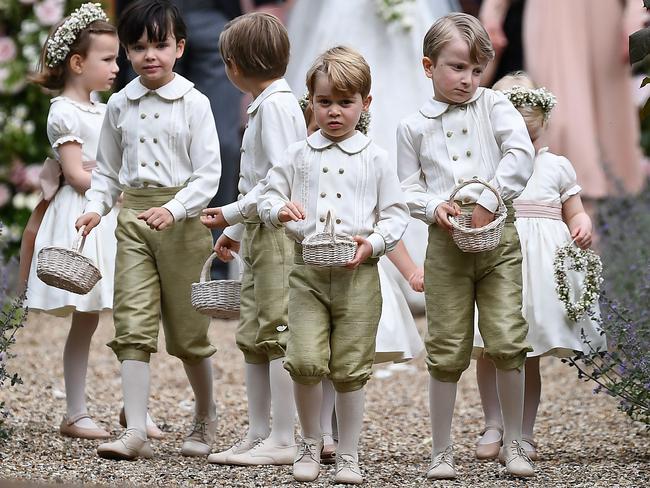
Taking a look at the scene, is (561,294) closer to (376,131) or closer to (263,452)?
(263,452)

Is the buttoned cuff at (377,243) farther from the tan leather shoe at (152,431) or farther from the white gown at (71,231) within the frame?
the tan leather shoe at (152,431)

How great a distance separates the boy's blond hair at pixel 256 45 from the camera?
4672 millimetres

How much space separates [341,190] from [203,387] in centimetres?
112

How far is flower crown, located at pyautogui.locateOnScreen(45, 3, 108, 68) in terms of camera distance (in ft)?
17.8

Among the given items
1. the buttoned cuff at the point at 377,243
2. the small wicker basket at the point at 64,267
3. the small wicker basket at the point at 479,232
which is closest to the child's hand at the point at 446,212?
the small wicker basket at the point at 479,232

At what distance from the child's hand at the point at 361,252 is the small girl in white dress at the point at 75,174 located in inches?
55.7

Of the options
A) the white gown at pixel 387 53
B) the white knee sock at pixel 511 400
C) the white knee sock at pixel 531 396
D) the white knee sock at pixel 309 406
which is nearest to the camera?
the white knee sock at pixel 309 406

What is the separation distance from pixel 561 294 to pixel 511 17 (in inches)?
213

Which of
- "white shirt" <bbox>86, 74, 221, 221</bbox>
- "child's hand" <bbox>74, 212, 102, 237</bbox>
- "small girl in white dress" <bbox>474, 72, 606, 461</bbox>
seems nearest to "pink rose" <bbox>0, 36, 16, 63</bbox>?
"white shirt" <bbox>86, 74, 221, 221</bbox>

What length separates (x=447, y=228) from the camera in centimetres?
435

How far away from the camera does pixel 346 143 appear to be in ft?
14.5

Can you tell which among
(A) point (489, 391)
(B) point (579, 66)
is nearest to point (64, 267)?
(A) point (489, 391)

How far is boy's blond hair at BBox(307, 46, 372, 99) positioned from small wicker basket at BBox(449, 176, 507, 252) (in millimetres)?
463

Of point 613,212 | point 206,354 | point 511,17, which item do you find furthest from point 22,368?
point 511,17
